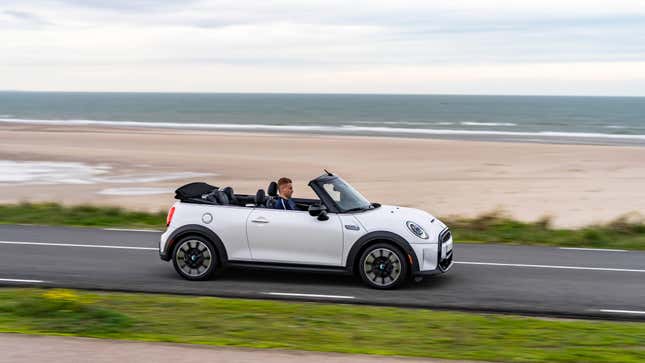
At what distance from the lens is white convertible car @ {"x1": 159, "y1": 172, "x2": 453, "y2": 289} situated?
11625 mm

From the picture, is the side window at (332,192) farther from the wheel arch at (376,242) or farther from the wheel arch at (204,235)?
the wheel arch at (204,235)

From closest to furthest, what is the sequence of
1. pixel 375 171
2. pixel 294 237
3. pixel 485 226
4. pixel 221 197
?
pixel 294 237 < pixel 221 197 < pixel 485 226 < pixel 375 171

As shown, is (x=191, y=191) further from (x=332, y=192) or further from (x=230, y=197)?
(x=332, y=192)

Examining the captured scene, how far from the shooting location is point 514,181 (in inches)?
1218

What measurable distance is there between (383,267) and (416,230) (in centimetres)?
66

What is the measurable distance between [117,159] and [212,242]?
1113 inches

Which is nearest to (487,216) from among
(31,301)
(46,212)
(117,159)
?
(46,212)

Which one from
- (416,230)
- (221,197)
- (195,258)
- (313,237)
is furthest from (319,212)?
(195,258)

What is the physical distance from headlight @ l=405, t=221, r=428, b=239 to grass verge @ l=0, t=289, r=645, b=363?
1.65 metres

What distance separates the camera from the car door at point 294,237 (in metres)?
11.8

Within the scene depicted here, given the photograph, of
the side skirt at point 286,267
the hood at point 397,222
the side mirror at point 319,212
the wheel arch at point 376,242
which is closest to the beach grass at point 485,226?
the hood at point 397,222

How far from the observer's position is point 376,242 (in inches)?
459

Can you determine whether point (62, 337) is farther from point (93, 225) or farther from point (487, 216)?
point (487, 216)

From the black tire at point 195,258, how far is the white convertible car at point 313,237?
1 cm
